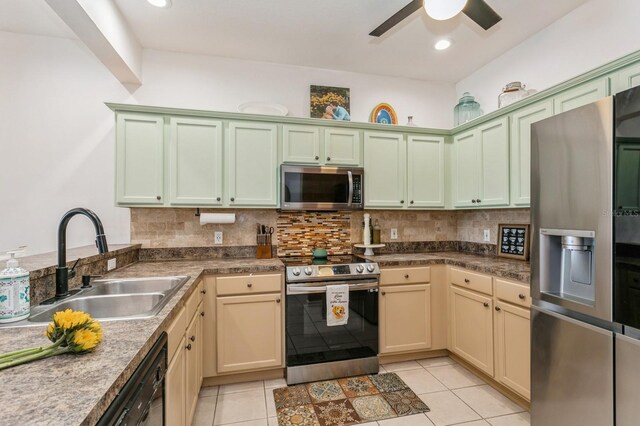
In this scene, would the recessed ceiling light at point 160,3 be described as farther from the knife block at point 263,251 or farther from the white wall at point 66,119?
the knife block at point 263,251

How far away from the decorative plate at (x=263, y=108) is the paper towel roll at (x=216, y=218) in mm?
933

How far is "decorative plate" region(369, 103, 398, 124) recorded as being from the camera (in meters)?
3.29

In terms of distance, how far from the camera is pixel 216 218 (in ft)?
9.04

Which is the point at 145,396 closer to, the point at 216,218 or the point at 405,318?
the point at 216,218

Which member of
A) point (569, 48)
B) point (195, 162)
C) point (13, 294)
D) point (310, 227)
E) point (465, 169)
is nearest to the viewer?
point (13, 294)

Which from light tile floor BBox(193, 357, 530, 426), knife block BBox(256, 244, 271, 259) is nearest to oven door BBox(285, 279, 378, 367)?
light tile floor BBox(193, 357, 530, 426)

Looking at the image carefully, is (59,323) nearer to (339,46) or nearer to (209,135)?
(209,135)

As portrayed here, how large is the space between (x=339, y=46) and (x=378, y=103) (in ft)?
Answer: 2.54

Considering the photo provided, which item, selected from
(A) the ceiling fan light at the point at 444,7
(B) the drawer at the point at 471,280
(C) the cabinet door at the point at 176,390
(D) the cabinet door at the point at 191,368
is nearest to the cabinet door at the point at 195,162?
(D) the cabinet door at the point at 191,368

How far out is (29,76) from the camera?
2607 mm

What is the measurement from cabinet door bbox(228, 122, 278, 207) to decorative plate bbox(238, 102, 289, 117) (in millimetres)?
263

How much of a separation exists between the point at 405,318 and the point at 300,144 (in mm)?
1756

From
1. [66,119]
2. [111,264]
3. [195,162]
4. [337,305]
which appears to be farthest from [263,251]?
[66,119]

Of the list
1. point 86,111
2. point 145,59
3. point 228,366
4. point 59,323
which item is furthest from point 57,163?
point 59,323
